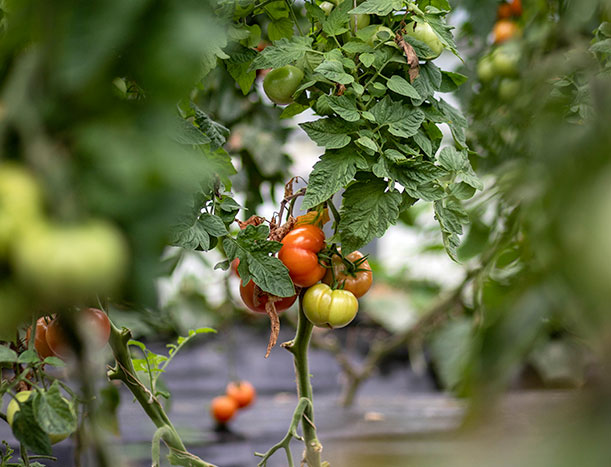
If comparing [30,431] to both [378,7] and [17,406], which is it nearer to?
[17,406]

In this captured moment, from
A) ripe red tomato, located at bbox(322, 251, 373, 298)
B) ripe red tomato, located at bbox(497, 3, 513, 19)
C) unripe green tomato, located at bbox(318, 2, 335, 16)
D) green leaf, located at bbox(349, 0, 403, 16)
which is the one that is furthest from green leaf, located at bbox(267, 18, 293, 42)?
ripe red tomato, located at bbox(497, 3, 513, 19)

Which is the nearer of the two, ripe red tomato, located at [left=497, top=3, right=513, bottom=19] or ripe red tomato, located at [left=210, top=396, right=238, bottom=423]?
ripe red tomato, located at [left=210, top=396, right=238, bottom=423]

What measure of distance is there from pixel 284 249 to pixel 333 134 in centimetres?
12

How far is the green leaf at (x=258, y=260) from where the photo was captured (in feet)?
1.75

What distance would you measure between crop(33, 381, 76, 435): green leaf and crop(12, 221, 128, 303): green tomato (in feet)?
0.93

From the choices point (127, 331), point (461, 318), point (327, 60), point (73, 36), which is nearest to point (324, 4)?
point (327, 60)

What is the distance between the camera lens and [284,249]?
0.57 metres

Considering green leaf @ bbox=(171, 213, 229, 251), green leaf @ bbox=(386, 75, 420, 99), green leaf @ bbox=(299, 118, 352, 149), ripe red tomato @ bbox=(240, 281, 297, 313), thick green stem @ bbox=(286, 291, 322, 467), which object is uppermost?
green leaf @ bbox=(386, 75, 420, 99)

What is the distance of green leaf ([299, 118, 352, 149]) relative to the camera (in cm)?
51

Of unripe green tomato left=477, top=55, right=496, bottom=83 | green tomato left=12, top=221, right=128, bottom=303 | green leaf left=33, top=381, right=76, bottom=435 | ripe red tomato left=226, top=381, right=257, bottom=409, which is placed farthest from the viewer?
ripe red tomato left=226, top=381, right=257, bottom=409

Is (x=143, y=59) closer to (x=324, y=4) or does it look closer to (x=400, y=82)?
(x=400, y=82)

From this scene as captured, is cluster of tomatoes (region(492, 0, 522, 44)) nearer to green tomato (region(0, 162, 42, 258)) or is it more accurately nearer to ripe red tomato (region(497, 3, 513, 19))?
ripe red tomato (region(497, 3, 513, 19))

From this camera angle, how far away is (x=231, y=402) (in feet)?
4.30

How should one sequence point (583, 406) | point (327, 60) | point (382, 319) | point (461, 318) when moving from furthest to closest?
point (382, 319)
point (461, 318)
point (327, 60)
point (583, 406)
